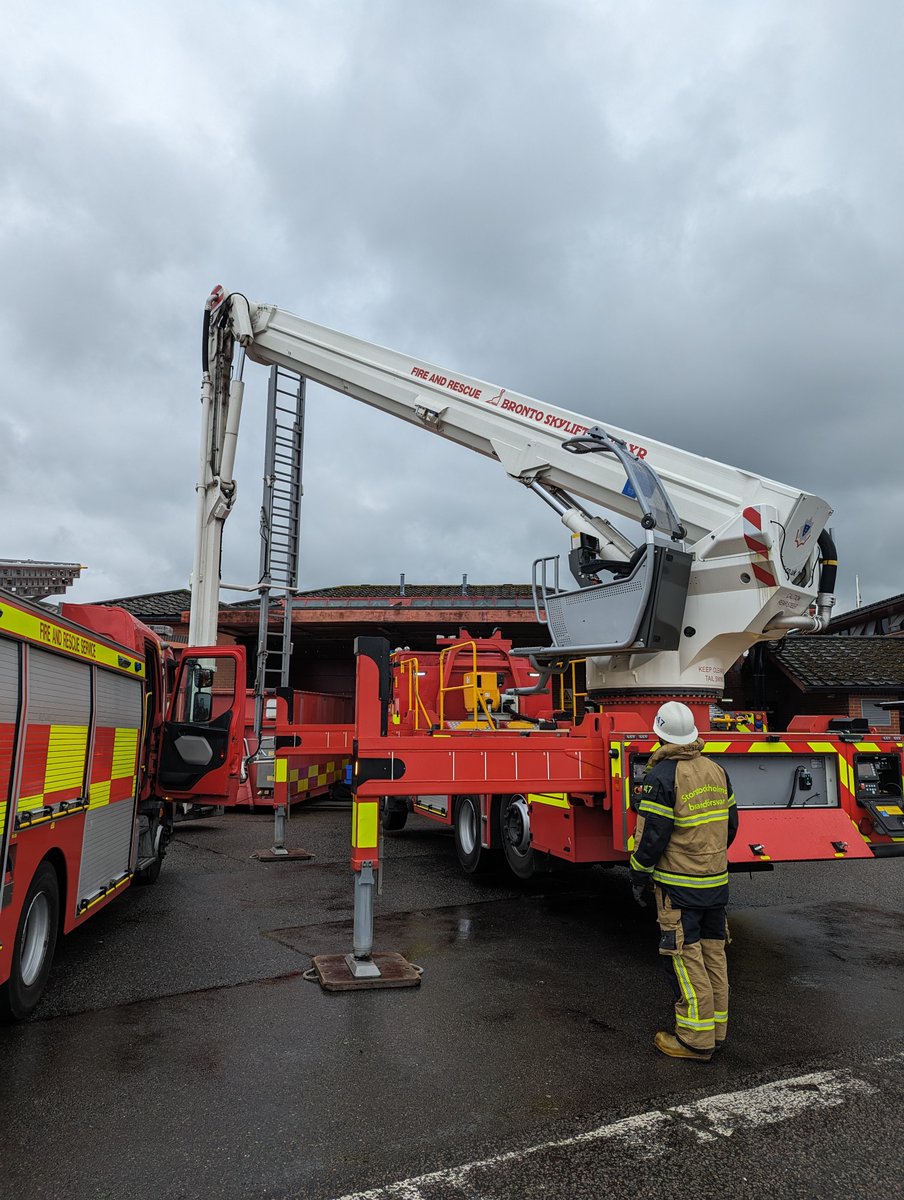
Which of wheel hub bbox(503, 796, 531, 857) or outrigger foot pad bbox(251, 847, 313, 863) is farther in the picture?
outrigger foot pad bbox(251, 847, 313, 863)

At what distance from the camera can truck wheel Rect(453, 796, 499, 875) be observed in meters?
8.72

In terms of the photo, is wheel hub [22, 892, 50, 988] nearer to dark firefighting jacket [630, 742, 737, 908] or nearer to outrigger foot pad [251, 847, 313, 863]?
dark firefighting jacket [630, 742, 737, 908]

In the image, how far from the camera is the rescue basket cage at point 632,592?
6.23 m

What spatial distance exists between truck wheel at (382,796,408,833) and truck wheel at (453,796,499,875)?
9.37 feet

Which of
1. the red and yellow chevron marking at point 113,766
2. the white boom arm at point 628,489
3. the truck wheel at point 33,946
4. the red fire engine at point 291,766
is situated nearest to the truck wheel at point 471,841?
the white boom arm at point 628,489

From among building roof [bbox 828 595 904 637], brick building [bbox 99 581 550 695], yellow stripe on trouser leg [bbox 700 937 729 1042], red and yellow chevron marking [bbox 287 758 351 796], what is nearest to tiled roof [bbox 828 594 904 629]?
building roof [bbox 828 595 904 637]

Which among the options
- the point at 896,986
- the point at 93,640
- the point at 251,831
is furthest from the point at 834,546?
the point at 251,831

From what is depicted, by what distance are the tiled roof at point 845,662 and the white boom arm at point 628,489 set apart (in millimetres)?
10995

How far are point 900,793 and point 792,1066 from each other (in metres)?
2.68

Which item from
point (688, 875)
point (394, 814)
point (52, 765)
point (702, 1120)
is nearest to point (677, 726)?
point (688, 875)

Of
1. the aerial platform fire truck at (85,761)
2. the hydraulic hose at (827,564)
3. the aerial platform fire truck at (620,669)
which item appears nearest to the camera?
the aerial platform fire truck at (85,761)

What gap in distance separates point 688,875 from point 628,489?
3.52 m

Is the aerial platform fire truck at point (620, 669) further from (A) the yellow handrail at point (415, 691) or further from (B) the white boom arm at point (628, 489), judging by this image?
(A) the yellow handrail at point (415, 691)

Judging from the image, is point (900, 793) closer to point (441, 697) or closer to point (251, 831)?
point (441, 697)
